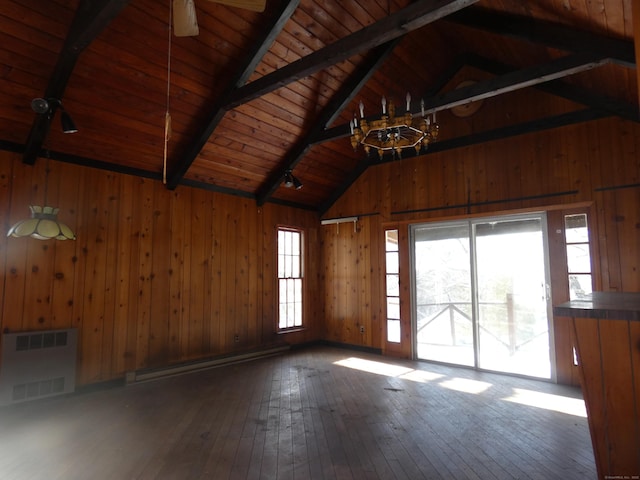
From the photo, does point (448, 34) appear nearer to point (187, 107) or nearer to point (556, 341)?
point (187, 107)

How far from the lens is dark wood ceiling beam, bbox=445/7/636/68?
3.01 m

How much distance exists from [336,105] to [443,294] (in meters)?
3.36

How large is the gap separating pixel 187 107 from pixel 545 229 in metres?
4.92

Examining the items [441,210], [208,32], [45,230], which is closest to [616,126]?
[441,210]

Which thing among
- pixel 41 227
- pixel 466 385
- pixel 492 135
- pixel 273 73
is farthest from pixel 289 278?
pixel 492 135

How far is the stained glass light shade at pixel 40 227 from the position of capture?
324 centimetres

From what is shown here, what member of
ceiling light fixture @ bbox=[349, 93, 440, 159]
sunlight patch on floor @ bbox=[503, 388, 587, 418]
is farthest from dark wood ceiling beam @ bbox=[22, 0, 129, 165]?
sunlight patch on floor @ bbox=[503, 388, 587, 418]

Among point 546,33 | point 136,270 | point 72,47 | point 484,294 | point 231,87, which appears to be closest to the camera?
point 72,47

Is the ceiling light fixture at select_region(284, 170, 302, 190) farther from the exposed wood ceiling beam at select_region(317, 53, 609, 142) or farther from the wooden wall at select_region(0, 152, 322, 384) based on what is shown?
the exposed wood ceiling beam at select_region(317, 53, 609, 142)

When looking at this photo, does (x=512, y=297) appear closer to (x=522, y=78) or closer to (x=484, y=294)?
(x=484, y=294)

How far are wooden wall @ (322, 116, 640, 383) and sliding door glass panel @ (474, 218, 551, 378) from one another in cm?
22

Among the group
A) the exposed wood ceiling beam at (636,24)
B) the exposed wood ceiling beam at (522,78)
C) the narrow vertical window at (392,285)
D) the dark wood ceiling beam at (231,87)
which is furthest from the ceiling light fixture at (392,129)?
the narrow vertical window at (392,285)

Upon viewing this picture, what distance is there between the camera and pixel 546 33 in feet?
11.3

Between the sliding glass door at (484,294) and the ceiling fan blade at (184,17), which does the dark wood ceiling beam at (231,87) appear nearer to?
the ceiling fan blade at (184,17)
